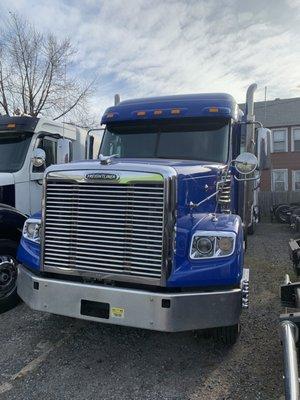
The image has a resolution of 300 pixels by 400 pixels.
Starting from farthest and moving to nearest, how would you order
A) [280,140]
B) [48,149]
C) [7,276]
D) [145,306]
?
[280,140]
[48,149]
[7,276]
[145,306]

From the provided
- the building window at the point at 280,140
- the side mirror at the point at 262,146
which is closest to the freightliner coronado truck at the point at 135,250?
the side mirror at the point at 262,146

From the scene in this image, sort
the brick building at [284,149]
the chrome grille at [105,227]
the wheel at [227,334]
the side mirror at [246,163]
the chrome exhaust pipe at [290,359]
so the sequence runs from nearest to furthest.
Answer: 1. the chrome exhaust pipe at [290,359]
2. the chrome grille at [105,227]
3. the wheel at [227,334]
4. the side mirror at [246,163]
5. the brick building at [284,149]

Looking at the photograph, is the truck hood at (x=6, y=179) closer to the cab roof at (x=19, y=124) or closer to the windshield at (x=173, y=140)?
the cab roof at (x=19, y=124)

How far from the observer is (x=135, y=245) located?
11.6 feet

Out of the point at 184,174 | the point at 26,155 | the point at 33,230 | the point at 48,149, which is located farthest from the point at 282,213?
the point at 33,230

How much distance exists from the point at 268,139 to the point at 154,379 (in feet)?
12.2

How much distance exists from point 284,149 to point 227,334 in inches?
1006

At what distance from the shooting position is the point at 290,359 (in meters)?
2.62

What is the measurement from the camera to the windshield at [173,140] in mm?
5062

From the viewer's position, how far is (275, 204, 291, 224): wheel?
19.6 m

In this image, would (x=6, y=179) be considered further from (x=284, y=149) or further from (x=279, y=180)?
(x=279, y=180)

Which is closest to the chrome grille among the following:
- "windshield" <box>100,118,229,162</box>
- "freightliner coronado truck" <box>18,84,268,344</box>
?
"freightliner coronado truck" <box>18,84,268,344</box>

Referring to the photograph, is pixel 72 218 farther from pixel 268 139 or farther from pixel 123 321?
pixel 268 139

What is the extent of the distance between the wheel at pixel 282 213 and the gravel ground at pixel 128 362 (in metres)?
15.3
